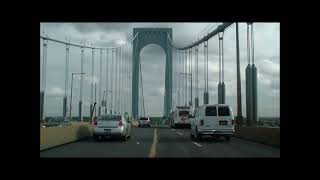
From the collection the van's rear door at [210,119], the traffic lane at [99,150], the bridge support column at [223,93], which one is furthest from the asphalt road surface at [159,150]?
the bridge support column at [223,93]

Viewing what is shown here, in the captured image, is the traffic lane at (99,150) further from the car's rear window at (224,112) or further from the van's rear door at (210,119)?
the car's rear window at (224,112)

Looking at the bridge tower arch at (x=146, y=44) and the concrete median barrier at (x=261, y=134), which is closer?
the concrete median barrier at (x=261, y=134)

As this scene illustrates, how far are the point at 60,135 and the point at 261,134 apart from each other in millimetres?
10228

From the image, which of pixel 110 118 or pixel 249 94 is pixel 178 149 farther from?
pixel 249 94

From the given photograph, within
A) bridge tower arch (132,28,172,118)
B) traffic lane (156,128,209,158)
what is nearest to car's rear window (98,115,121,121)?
traffic lane (156,128,209,158)

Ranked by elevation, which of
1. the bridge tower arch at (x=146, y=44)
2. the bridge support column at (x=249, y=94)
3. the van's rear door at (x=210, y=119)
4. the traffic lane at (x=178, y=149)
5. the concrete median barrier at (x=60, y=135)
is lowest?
the traffic lane at (x=178, y=149)

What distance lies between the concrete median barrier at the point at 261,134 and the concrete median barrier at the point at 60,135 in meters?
9.49

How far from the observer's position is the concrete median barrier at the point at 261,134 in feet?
80.5

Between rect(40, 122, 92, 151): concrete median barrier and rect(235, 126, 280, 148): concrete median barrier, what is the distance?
9.49 m
